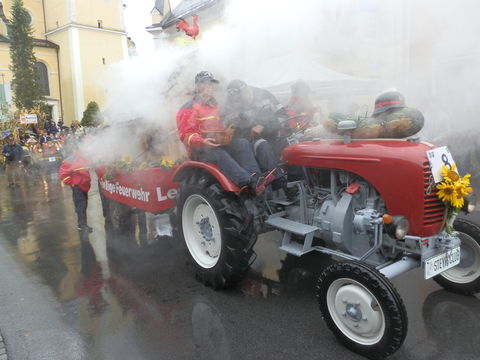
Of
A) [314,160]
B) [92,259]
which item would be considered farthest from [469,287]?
[92,259]

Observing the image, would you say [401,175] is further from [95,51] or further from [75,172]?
[95,51]

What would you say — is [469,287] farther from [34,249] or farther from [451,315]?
[34,249]

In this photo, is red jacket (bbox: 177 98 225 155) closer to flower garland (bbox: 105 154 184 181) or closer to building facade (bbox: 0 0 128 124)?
flower garland (bbox: 105 154 184 181)

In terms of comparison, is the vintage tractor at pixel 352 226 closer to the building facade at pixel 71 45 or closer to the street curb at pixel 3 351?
the street curb at pixel 3 351

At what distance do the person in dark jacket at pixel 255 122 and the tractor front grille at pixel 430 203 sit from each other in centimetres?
134

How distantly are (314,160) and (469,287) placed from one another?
5.27 feet

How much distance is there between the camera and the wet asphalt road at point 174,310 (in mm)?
2826

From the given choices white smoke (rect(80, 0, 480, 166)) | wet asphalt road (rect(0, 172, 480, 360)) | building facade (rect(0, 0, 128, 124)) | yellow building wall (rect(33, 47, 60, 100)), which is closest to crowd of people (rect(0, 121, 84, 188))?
white smoke (rect(80, 0, 480, 166))

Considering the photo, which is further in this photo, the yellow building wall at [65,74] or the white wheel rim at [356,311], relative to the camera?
the yellow building wall at [65,74]

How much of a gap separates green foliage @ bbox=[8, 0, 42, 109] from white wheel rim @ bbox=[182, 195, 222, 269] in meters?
25.0

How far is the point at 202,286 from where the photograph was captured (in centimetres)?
386

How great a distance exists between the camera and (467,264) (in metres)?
3.40

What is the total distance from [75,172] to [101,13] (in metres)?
29.3

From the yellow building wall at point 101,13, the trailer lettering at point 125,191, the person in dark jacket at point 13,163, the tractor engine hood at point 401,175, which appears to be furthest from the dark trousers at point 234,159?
the yellow building wall at point 101,13
